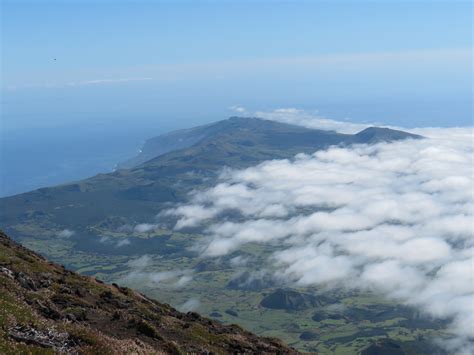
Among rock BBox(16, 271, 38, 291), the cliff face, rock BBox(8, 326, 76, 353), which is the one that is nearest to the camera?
rock BBox(8, 326, 76, 353)

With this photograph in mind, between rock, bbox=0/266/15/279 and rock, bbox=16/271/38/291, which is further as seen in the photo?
rock, bbox=0/266/15/279

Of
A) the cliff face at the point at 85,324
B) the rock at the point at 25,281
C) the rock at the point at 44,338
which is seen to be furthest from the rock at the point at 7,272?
the rock at the point at 44,338

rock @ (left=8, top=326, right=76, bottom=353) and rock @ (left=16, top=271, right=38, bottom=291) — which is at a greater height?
rock @ (left=8, top=326, right=76, bottom=353)

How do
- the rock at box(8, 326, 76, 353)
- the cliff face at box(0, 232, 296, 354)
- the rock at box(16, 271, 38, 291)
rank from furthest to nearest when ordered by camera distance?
1. the rock at box(16, 271, 38, 291)
2. the cliff face at box(0, 232, 296, 354)
3. the rock at box(8, 326, 76, 353)

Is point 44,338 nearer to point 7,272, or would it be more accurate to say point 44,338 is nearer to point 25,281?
point 25,281

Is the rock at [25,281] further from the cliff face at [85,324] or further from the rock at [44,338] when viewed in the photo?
the rock at [44,338]

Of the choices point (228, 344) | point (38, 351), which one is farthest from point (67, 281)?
point (38, 351)

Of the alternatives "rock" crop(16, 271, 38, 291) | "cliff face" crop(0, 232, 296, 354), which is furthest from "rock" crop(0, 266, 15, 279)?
"rock" crop(16, 271, 38, 291)

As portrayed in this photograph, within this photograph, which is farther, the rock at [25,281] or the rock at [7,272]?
the rock at [7,272]

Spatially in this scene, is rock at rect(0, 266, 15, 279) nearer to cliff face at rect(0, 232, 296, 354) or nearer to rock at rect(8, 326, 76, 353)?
cliff face at rect(0, 232, 296, 354)
